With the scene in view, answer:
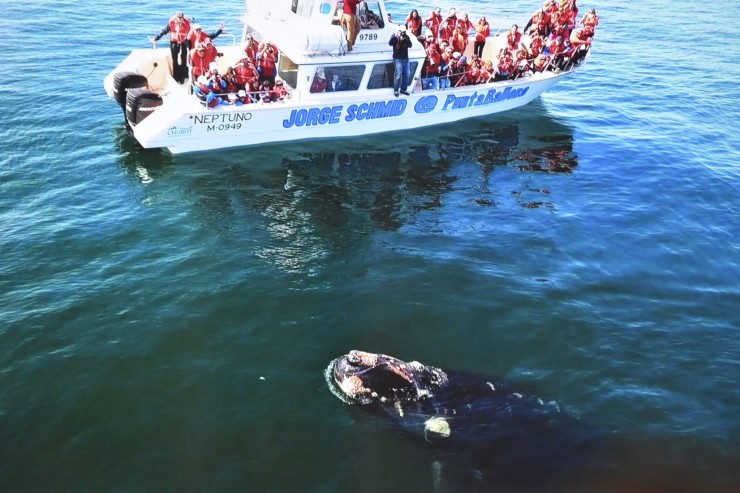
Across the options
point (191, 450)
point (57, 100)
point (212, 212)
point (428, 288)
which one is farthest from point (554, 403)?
point (57, 100)

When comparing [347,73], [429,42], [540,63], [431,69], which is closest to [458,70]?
[431,69]

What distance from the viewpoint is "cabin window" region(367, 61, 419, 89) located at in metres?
21.3

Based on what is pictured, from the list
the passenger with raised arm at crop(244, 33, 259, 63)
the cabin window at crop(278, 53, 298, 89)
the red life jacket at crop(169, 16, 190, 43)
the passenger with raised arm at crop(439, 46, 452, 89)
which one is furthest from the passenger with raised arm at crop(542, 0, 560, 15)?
the red life jacket at crop(169, 16, 190, 43)

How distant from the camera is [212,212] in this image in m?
17.1

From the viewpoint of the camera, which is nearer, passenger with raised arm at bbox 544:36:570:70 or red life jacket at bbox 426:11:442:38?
red life jacket at bbox 426:11:442:38

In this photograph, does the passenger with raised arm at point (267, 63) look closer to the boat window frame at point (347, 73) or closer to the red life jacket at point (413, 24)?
the boat window frame at point (347, 73)

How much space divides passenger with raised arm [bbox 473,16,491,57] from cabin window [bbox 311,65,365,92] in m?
6.51

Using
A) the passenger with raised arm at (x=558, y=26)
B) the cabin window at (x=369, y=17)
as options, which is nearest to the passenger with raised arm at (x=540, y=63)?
the passenger with raised arm at (x=558, y=26)

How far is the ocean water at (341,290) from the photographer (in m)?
10.2

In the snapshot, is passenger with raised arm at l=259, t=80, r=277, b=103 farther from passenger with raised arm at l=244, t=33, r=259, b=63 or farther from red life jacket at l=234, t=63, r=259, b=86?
passenger with raised arm at l=244, t=33, r=259, b=63

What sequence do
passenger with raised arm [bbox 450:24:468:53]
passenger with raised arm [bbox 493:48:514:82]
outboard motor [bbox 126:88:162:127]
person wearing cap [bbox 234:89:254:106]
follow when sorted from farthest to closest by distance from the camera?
1. passenger with raised arm [bbox 450:24:468:53]
2. passenger with raised arm [bbox 493:48:514:82]
3. person wearing cap [bbox 234:89:254:106]
4. outboard motor [bbox 126:88:162:127]

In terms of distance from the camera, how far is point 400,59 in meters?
20.9

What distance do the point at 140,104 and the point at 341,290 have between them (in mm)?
10025

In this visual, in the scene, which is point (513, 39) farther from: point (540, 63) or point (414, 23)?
point (414, 23)
